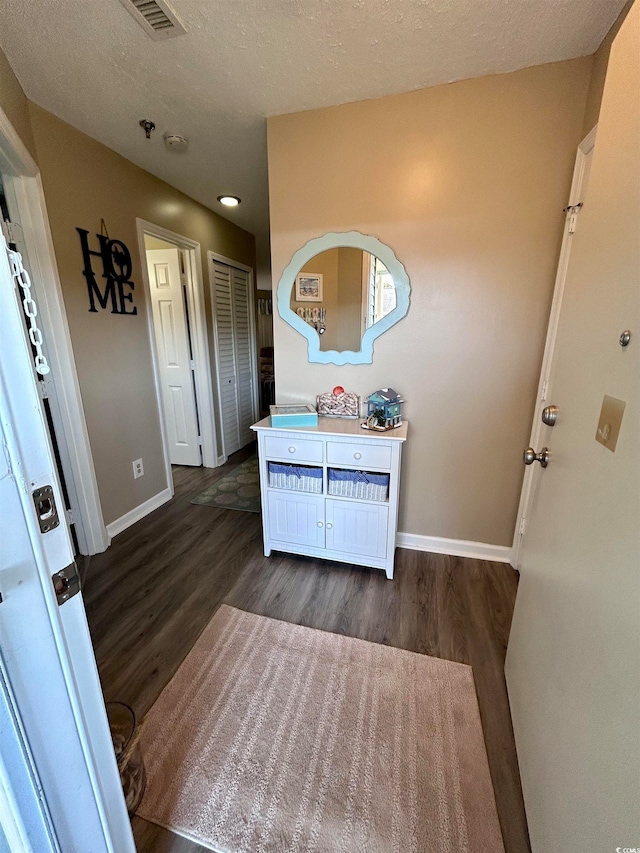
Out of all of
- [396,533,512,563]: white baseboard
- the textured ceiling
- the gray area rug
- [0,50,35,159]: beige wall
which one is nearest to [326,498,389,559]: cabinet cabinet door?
[396,533,512,563]: white baseboard

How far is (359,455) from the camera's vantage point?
1.80 m

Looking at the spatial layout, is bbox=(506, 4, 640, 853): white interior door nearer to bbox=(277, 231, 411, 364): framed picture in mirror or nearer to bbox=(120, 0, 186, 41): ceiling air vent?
bbox=(277, 231, 411, 364): framed picture in mirror

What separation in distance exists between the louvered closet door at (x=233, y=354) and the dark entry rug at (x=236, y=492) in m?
0.51

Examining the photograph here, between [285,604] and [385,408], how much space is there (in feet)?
3.77

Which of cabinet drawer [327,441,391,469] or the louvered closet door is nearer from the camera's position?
cabinet drawer [327,441,391,469]

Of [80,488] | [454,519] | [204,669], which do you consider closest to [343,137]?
[454,519]

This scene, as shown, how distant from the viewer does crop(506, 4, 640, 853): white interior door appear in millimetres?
595

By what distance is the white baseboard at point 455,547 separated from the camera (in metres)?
2.06

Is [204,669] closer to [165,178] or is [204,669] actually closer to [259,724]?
[259,724]

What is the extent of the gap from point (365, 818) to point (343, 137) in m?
2.75

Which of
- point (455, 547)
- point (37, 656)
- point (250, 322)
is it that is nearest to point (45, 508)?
point (37, 656)

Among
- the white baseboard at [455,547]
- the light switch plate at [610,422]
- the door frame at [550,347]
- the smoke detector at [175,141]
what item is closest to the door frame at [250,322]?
the smoke detector at [175,141]

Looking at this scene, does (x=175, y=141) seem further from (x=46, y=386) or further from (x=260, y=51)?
(x=46, y=386)

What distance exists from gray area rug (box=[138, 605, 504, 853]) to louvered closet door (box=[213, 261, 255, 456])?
8.41 feet
